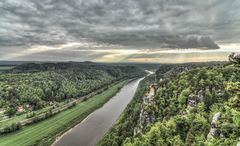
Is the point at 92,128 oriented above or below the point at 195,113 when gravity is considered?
below

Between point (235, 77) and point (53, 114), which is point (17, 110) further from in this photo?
point (235, 77)

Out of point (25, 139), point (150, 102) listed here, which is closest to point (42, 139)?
point (25, 139)

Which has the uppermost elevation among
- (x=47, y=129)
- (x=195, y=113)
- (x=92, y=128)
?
(x=195, y=113)

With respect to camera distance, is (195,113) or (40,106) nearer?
(195,113)

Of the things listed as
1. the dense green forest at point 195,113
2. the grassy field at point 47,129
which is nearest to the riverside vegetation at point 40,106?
the grassy field at point 47,129

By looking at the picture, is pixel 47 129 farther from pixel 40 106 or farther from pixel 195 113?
pixel 195 113

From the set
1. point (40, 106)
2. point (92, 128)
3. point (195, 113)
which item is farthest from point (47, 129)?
point (195, 113)

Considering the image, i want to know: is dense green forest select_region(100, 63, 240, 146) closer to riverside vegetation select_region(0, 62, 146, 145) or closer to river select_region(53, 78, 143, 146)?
river select_region(53, 78, 143, 146)

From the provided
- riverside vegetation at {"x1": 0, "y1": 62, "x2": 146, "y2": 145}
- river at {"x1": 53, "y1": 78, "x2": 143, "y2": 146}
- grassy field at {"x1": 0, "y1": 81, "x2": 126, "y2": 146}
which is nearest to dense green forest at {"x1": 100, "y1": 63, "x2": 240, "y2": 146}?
river at {"x1": 53, "y1": 78, "x2": 143, "y2": 146}

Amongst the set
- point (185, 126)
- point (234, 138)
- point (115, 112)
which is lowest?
point (115, 112)
